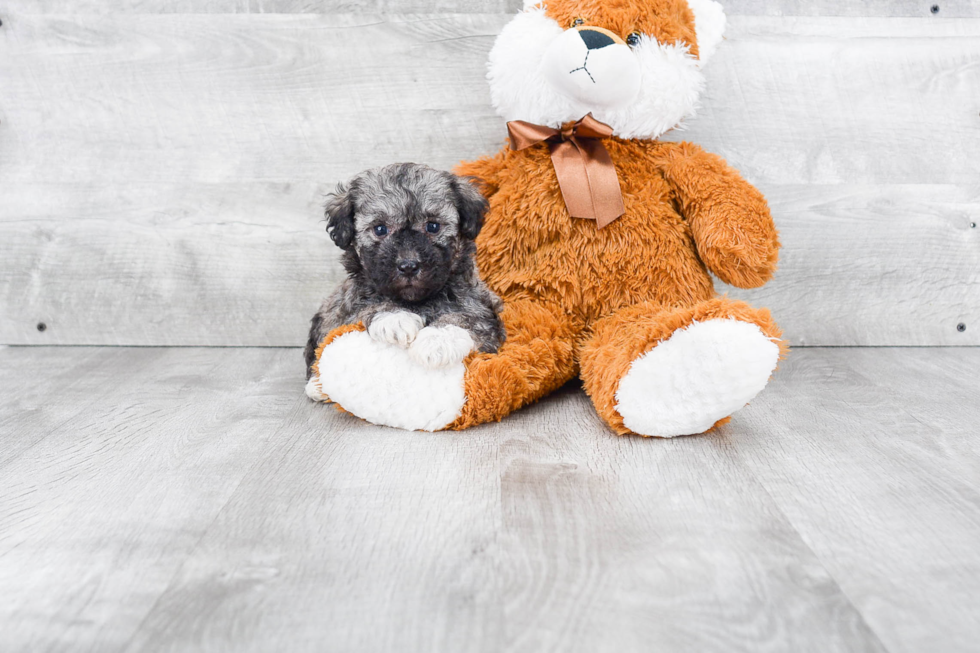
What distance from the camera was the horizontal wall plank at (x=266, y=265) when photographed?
2.13m

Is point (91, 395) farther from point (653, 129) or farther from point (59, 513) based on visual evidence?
point (653, 129)

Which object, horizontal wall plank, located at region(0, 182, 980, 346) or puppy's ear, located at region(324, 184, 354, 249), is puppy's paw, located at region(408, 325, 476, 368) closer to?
puppy's ear, located at region(324, 184, 354, 249)

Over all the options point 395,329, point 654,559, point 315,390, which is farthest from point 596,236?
point 654,559

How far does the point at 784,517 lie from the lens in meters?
1.13

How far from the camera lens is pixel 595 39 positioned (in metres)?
1.52

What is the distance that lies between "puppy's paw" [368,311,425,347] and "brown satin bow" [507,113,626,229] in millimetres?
454

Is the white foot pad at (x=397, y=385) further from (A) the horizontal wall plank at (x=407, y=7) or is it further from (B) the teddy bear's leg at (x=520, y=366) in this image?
(A) the horizontal wall plank at (x=407, y=7)

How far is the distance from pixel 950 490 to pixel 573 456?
62 cm

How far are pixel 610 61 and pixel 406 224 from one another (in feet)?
1.74

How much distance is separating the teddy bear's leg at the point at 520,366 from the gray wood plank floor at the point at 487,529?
0.05 meters

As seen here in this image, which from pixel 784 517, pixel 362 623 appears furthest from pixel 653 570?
pixel 362 623

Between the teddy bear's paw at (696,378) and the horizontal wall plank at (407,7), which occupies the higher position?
the horizontal wall plank at (407,7)

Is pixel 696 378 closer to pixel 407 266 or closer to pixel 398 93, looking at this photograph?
pixel 407 266

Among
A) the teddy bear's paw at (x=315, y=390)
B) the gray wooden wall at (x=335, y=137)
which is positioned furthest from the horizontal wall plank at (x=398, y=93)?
the teddy bear's paw at (x=315, y=390)
